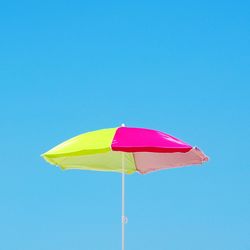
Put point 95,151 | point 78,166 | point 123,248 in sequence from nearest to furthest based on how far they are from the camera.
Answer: point 95,151
point 123,248
point 78,166

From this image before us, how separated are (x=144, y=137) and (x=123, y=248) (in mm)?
1485

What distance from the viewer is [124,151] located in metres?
6.43

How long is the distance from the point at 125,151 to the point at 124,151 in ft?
0.03

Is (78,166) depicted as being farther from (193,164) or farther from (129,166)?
(193,164)

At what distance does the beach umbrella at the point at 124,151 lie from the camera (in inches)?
257

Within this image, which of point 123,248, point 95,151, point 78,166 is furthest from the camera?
point 78,166

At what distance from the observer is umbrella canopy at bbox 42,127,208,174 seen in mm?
6520

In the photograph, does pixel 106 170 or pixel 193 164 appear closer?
pixel 193 164

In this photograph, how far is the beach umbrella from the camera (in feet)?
21.4

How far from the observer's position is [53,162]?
7668mm

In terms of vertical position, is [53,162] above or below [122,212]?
above

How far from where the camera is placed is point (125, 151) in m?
6.43

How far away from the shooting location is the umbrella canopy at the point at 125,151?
6520 mm

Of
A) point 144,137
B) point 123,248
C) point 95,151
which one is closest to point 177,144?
point 144,137
